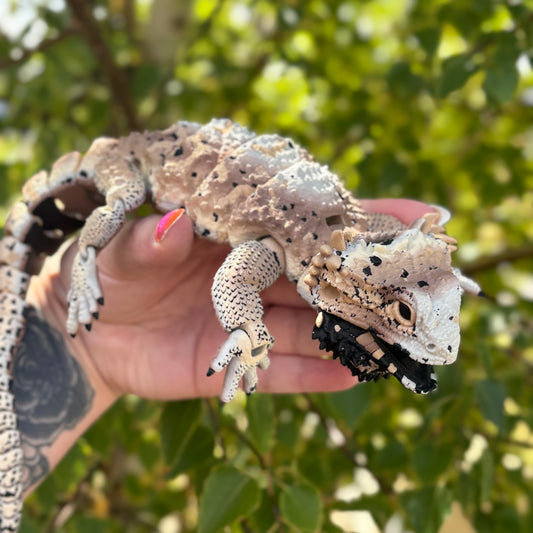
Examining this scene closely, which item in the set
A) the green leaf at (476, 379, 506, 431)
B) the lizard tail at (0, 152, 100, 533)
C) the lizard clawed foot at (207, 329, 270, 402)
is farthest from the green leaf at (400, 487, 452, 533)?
the lizard tail at (0, 152, 100, 533)

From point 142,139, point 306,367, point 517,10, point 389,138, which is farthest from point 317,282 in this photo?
point 389,138

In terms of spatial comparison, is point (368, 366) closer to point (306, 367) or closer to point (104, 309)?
point (306, 367)

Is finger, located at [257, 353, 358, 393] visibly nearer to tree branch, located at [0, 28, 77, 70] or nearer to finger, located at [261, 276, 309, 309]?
finger, located at [261, 276, 309, 309]

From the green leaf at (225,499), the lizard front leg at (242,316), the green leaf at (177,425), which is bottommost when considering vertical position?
the green leaf at (177,425)

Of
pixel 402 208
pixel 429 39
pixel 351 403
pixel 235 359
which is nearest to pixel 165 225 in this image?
pixel 235 359

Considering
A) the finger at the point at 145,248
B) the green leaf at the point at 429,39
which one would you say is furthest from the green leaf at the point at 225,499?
the green leaf at the point at 429,39

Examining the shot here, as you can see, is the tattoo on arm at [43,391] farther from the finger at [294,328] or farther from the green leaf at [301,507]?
the green leaf at [301,507]
